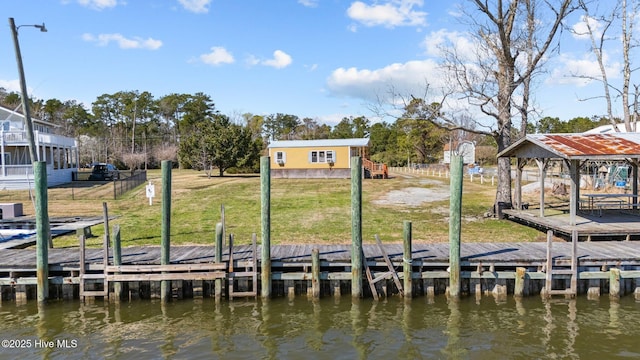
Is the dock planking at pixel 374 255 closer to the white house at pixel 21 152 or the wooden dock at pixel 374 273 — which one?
the wooden dock at pixel 374 273

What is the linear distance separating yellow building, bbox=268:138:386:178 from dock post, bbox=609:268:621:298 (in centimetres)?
2900

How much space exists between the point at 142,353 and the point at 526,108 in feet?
58.8

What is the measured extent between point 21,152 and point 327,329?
1560 inches

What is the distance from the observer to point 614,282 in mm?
10648

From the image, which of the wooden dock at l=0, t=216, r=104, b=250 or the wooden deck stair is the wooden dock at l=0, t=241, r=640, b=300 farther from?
the wooden deck stair

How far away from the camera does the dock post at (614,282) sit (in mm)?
10602

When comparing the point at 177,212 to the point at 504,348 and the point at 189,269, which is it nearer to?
the point at 189,269

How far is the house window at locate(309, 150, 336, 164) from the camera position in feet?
132

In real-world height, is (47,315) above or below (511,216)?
below

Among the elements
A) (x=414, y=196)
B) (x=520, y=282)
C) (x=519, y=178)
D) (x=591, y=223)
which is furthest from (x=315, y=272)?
Result: (x=414, y=196)

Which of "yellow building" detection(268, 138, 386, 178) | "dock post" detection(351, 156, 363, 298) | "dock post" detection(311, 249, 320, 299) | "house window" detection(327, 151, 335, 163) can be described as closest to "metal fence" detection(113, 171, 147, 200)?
"yellow building" detection(268, 138, 386, 178)

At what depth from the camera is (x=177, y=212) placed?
72.7 feet

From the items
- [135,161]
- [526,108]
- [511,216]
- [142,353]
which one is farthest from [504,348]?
[135,161]

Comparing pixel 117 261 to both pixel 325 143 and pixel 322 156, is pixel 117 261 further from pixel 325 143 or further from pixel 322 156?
pixel 325 143
